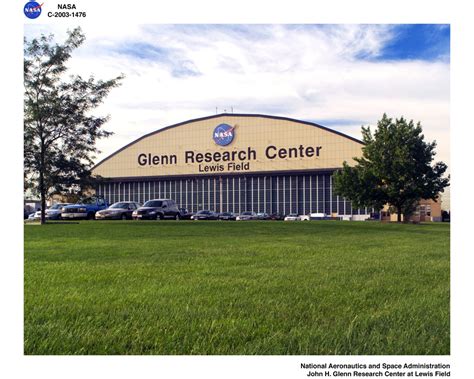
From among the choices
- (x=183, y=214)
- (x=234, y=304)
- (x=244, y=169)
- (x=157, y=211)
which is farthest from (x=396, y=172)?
(x=234, y=304)

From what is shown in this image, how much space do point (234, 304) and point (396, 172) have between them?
3130 centimetres

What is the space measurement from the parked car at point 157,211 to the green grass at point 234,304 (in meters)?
18.4

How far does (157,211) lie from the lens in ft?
97.6

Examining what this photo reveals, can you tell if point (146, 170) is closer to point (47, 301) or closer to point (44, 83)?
point (44, 83)

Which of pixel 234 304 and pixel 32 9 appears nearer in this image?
pixel 32 9

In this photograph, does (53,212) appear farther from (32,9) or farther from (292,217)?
(292,217)

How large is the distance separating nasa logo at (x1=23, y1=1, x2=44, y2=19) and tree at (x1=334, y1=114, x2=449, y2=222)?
101 ft

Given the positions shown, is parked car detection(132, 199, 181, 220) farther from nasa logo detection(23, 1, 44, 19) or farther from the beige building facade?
nasa logo detection(23, 1, 44, 19)

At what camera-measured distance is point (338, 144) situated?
52.2 meters

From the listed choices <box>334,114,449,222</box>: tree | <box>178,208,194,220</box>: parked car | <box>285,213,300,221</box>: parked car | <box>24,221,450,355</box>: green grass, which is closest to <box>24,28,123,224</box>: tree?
<box>24,221,450,355</box>: green grass

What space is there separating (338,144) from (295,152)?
4250 mm
